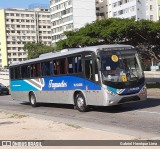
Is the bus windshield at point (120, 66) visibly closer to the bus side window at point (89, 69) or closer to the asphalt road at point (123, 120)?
the bus side window at point (89, 69)

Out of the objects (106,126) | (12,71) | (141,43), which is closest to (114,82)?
(106,126)

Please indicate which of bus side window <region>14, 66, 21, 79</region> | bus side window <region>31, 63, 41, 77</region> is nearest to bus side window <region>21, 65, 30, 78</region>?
bus side window <region>14, 66, 21, 79</region>

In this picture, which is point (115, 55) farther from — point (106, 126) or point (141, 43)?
point (141, 43)

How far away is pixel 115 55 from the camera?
Result: 16.3 metres

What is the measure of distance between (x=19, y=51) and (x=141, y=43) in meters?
115

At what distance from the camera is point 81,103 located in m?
17.5

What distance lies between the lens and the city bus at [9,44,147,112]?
1590 cm

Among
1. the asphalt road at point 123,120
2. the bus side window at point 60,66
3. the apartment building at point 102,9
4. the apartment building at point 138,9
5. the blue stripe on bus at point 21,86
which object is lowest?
the asphalt road at point 123,120

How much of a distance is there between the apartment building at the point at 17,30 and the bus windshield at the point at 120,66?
124 metres

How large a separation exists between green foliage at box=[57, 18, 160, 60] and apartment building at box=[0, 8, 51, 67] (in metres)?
109

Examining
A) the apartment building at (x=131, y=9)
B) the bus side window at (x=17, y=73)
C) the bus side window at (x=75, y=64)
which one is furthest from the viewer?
the apartment building at (x=131, y=9)

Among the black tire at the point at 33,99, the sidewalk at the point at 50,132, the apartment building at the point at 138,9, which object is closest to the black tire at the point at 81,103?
the sidewalk at the point at 50,132

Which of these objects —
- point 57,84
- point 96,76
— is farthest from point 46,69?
point 96,76

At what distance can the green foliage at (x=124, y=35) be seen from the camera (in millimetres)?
29156
